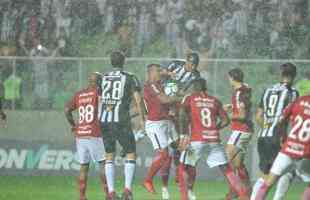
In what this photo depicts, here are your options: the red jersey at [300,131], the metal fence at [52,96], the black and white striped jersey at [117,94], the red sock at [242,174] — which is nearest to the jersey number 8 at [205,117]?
the black and white striped jersey at [117,94]

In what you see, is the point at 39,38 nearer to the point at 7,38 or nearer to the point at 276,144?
the point at 7,38

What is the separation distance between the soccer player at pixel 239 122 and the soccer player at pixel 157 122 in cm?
111

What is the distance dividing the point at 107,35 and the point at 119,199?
8771 millimetres

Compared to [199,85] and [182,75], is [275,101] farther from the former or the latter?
[182,75]

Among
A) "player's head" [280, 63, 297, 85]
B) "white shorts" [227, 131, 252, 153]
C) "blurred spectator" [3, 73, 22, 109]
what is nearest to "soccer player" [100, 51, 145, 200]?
"white shorts" [227, 131, 252, 153]

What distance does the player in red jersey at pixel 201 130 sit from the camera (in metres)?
15.5

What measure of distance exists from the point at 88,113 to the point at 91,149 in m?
0.51

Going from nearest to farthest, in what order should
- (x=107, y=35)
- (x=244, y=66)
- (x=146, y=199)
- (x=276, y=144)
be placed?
(x=276, y=144) → (x=146, y=199) → (x=244, y=66) → (x=107, y=35)

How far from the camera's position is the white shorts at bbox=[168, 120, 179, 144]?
18094 mm

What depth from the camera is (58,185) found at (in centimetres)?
1975

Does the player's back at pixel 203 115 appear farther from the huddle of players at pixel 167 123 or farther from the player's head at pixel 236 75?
the player's head at pixel 236 75

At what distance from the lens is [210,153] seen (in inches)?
617

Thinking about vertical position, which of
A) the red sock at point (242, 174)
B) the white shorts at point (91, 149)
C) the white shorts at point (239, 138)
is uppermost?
the white shorts at point (239, 138)

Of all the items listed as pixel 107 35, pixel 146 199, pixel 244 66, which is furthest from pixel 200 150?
pixel 107 35
